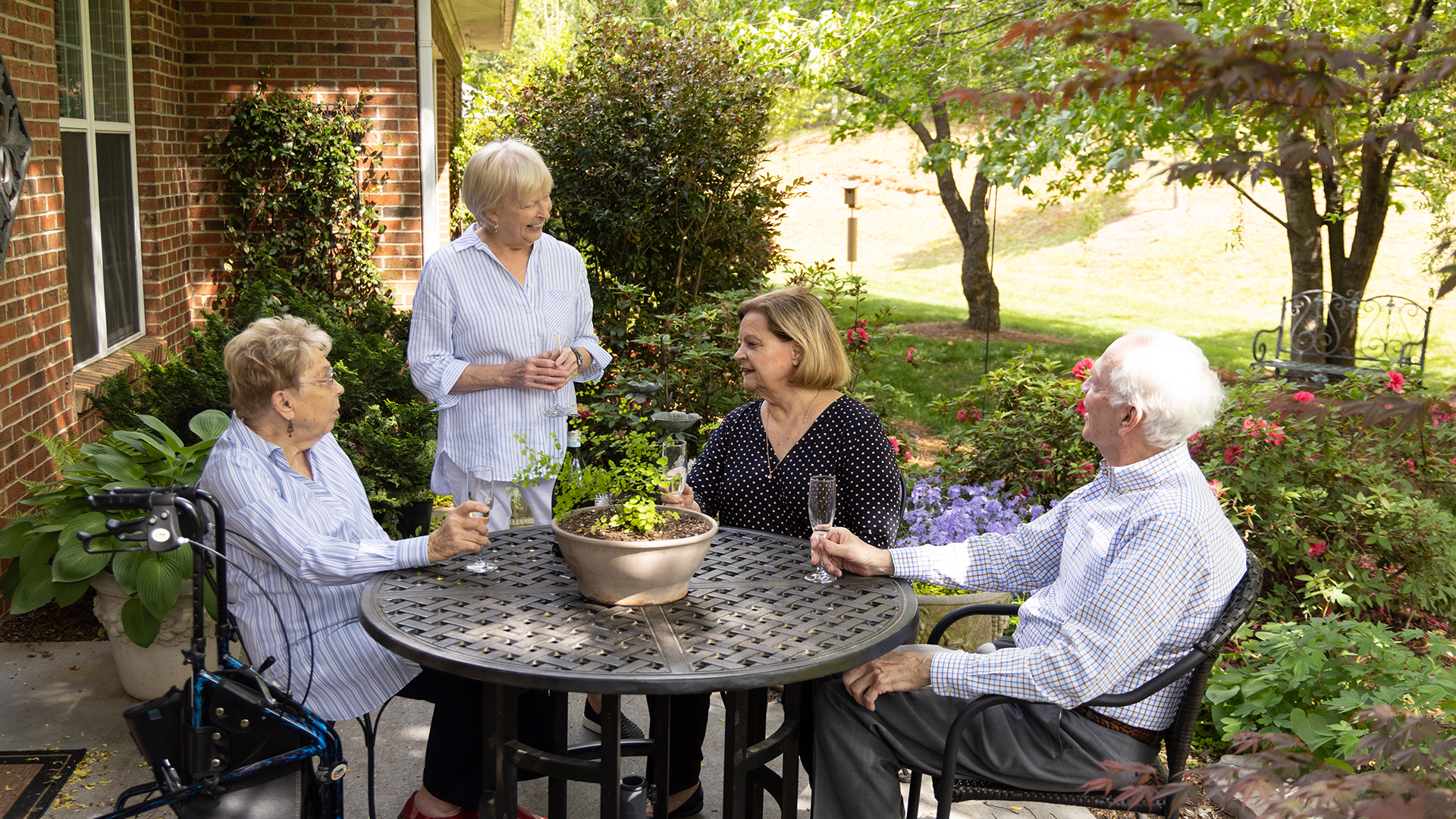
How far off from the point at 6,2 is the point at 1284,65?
13.9 ft

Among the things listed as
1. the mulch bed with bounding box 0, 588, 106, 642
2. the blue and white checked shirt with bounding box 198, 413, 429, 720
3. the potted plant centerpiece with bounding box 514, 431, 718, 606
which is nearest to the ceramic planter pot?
the potted plant centerpiece with bounding box 514, 431, 718, 606

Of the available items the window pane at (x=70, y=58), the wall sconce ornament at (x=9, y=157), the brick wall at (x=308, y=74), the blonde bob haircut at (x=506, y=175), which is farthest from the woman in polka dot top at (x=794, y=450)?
the brick wall at (x=308, y=74)

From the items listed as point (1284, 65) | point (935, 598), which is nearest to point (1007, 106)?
point (1284, 65)

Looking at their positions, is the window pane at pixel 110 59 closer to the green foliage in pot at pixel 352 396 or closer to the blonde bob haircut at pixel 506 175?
the green foliage in pot at pixel 352 396

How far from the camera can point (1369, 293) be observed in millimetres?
16797

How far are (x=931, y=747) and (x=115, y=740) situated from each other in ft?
7.98

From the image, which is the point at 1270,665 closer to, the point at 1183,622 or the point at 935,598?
the point at 935,598

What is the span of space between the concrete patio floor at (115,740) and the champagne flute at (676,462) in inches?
41.3

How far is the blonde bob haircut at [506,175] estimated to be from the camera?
10.4 ft

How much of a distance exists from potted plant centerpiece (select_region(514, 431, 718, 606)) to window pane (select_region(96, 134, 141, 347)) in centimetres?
390

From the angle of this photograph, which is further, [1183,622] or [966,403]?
[966,403]

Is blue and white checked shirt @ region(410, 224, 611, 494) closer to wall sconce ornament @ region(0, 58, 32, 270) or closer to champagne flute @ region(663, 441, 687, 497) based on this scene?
champagne flute @ region(663, 441, 687, 497)

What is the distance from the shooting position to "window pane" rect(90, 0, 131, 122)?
17.0 feet

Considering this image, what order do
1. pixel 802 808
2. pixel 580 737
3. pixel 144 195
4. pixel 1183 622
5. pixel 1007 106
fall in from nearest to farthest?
pixel 1007 106
pixel 1183 622
pixel 802 808
pixel 580 737
pixel 144 195
